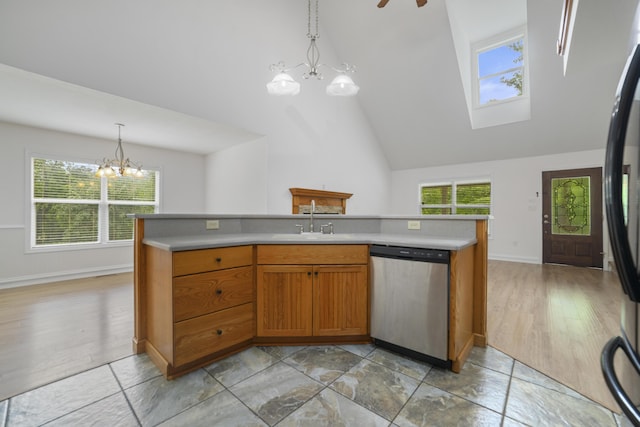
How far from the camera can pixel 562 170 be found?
17.9 feet

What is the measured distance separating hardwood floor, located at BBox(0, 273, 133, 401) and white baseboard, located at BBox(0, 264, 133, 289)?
0.18 meters

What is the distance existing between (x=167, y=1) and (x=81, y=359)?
3589 mm

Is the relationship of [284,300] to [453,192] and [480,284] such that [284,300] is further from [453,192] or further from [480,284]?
[453,192]

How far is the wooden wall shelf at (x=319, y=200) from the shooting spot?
4762 mm

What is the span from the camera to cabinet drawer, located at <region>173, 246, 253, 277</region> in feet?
5.82

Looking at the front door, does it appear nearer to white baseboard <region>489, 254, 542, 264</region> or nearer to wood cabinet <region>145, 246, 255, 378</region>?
white baseboard <region>489, 254, 542, 264</region>

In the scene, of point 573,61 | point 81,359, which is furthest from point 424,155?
point 81,359

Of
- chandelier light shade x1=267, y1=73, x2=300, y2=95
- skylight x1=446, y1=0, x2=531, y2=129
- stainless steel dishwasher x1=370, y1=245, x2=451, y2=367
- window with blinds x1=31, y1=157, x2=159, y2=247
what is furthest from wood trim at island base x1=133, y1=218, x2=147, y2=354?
skylight x1=446, y1=0, x2=531, y2=129

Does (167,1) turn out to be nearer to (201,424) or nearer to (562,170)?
(201,424)

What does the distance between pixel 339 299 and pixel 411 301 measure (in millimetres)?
546

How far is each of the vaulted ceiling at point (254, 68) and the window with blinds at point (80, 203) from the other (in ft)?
2.38

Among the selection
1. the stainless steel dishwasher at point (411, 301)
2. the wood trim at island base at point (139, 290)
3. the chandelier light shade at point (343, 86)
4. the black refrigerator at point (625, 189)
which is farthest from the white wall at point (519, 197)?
the wood trim at island base at point (139, 290)

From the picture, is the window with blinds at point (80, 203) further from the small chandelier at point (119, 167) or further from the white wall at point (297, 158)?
the white wall at point (297, 158)

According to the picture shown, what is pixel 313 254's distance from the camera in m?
2.17
